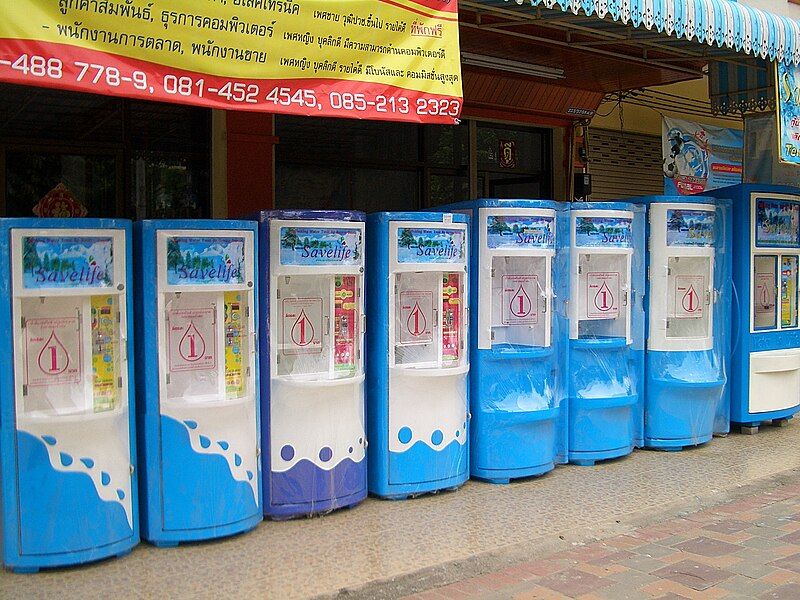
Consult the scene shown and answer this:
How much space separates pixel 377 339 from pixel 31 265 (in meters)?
2.33

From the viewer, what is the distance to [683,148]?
36.1 feet

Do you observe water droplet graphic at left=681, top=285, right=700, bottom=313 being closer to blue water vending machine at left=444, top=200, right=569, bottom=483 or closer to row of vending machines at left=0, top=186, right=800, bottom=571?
row of vending machines at left=0, top=186, right=800, bottom=571

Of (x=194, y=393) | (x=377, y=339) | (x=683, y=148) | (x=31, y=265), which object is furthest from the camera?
(x=683, y=148)

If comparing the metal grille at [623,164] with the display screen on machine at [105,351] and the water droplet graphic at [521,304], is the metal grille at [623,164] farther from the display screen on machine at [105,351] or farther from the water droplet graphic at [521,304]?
the display screen on machine at [105,351]

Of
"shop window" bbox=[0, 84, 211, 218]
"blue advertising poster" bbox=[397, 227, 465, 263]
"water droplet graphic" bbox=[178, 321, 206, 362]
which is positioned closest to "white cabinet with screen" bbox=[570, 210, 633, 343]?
"blue advertising poster" bbox=[397, 227, 465, 263]

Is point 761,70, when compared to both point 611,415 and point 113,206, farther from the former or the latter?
point 113,206

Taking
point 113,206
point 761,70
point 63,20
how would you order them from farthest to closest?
point 761,70
point 113,206
point 63,20

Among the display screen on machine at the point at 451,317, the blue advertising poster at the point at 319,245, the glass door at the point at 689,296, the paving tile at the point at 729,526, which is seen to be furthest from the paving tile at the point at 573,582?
the glass door at the point at 689,296

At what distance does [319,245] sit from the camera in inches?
214

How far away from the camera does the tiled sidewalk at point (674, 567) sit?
444 centimetres

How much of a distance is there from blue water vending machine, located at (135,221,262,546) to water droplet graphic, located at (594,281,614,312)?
10.0 ft

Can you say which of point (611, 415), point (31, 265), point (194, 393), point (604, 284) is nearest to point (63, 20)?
point (31, 265)

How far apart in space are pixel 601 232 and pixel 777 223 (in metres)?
2.38

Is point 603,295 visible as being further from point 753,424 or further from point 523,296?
point 753,424
